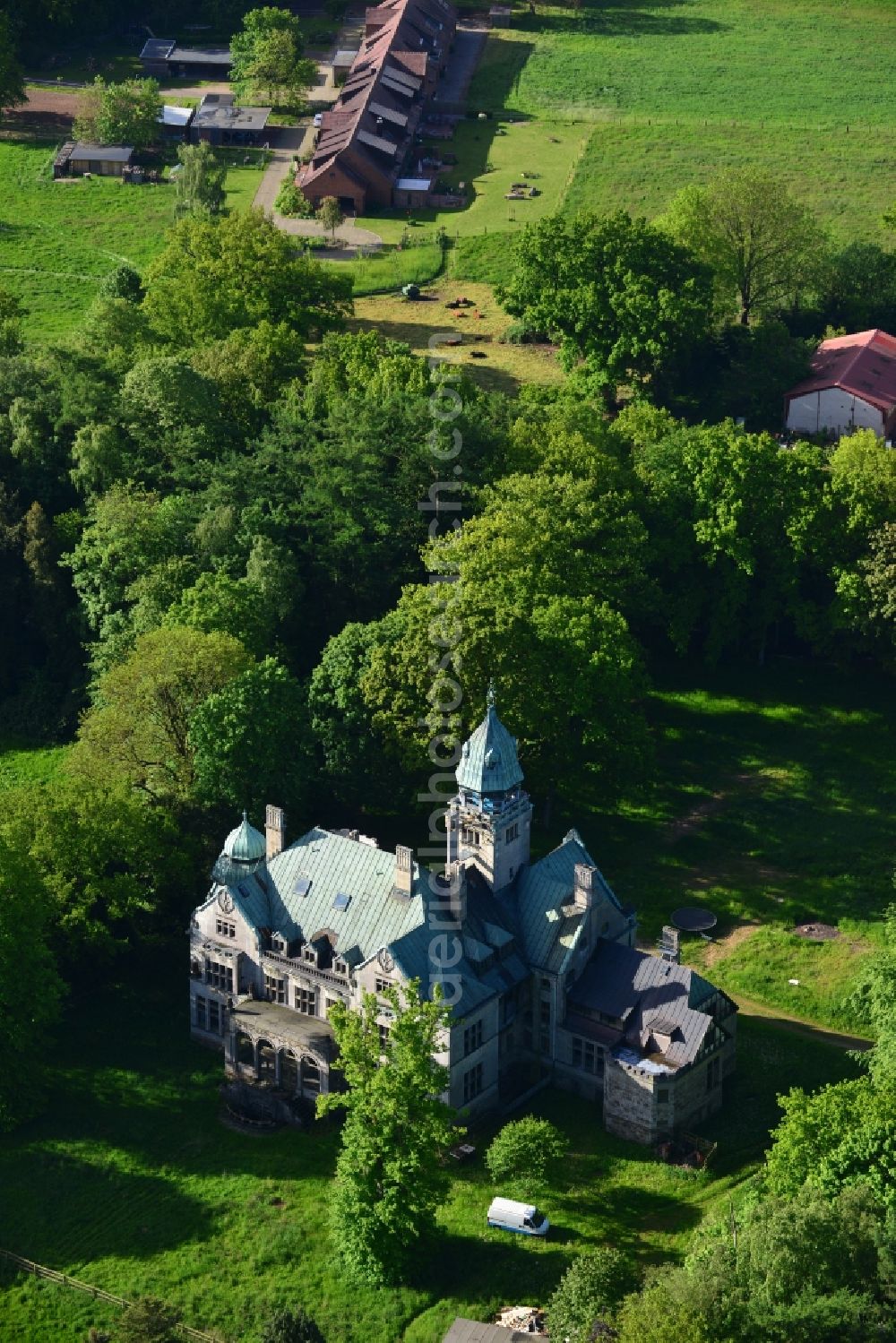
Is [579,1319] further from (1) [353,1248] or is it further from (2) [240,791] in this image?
(2) [240,791]

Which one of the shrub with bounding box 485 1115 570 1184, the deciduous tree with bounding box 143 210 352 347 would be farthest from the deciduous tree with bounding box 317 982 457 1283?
the deciduous tree with bounding box 143 210 352 347

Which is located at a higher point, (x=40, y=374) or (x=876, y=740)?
(x=40, y=374)

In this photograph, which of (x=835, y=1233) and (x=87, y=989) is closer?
(x=835, y=1233)

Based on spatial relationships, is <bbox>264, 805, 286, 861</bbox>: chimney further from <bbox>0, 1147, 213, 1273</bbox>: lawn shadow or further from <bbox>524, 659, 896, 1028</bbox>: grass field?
<bbox>524, 659, 896, 1028</bbox>: grass field

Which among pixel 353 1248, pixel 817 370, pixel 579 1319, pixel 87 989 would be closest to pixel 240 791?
pixel 87 989

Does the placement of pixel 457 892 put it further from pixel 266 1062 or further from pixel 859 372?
pixel 859 372

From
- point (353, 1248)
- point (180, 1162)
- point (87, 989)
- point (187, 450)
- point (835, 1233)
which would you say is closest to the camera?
point (835, 1233)

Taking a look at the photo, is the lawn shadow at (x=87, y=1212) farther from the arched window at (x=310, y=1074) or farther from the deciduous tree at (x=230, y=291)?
the deciduous tree at (x=230, y=291)
